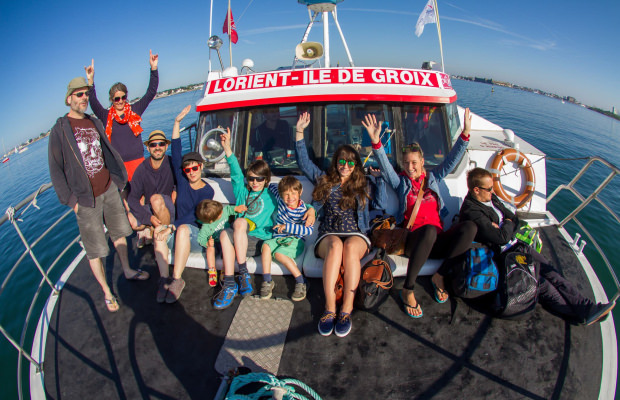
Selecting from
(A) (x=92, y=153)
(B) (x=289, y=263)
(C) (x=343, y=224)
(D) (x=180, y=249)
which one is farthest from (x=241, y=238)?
(A) (x=92, y=153)

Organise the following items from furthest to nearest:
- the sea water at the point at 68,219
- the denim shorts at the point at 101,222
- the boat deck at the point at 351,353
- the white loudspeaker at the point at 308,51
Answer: the sea water at the point at 68,219
the white loudspeaker at the point at 308,51
the denim shorts at the point at 101,222
the boat deck at the point at 351,353

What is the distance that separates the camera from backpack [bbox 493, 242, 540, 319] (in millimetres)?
2660

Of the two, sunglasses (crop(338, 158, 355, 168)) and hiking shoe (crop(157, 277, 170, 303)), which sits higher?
sunglasses (crop(338, 158, 355, 168))

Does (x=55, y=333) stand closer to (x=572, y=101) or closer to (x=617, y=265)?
(x=617, y=265)

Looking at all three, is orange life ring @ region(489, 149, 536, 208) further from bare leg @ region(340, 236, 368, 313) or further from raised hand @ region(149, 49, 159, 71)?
raised hand @ region(149, 49, 159, 71)

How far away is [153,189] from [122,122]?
1144 mm

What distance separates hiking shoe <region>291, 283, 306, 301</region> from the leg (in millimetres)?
1065

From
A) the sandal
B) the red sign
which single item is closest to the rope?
the sandal

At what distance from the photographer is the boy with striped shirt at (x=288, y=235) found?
3.12 m

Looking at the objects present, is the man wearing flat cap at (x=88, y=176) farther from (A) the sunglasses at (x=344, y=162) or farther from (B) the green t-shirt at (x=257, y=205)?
(A) the sunglasses at (x=344, y=162)

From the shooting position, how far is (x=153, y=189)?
3.57 m

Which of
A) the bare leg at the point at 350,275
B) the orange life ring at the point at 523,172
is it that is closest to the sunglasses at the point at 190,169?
the bare leg at the point at 350,275

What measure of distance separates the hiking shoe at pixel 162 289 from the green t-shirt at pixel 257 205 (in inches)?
43.5

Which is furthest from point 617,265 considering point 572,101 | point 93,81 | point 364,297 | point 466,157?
point 572,101
